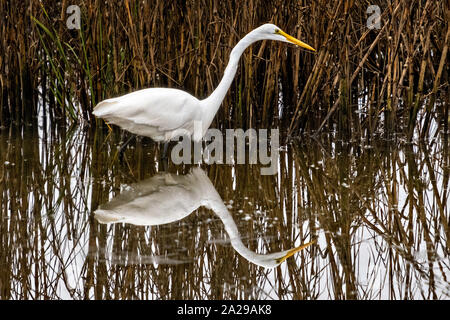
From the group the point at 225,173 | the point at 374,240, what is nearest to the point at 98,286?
the point at 374,240

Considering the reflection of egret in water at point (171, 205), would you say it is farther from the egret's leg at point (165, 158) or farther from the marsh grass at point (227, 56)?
the marsh grass at point (227, 56)

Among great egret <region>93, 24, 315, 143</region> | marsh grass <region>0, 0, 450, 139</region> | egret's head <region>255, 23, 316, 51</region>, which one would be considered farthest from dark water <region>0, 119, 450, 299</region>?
egret's head <region>255, 23, 316, 51</region>

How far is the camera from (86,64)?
6.57 m

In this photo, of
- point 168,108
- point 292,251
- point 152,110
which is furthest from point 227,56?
point 292,251

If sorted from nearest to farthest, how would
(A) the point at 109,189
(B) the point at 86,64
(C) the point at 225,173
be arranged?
(A) the point at 109,189, (C) the point at 225,173, (B) the point at 86,64

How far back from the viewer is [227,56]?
6461 mm

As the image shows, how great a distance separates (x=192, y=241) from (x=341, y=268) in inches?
34.0

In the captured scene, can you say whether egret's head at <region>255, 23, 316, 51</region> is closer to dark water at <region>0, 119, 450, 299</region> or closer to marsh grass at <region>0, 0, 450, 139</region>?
marsh grass at <region>0, 0, 450, 139</region>

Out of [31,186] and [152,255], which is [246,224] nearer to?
[152,255]

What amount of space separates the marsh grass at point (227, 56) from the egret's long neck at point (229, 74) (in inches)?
16.7

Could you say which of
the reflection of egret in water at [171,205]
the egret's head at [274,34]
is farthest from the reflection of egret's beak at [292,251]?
the egret's head at [274,34]

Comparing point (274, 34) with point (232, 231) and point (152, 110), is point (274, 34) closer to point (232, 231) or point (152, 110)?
point (152, 110)

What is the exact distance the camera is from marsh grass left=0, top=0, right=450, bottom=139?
618 cm

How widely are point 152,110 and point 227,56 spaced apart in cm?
112
